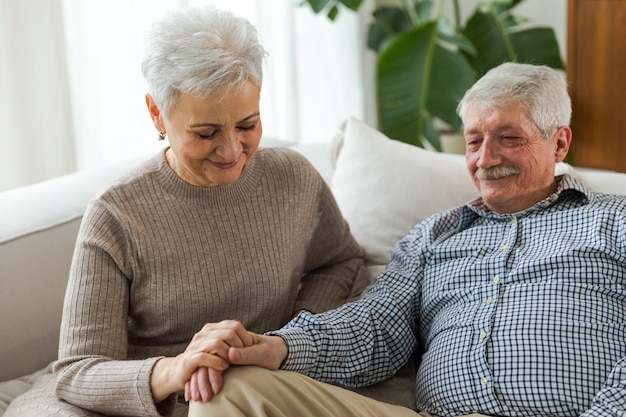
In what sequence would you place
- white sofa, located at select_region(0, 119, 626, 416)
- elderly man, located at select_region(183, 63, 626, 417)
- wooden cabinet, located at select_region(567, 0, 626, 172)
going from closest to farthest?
elderly man, located at select_region(183, 63, 626, 417), white sofa, located at select_region(0, 119, 626, 416), wooden cabinet, located at select_region(567, 0, 626, 172)

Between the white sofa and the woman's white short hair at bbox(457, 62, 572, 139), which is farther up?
the woman's white short hair at bbox(457, 62, 572, 139)

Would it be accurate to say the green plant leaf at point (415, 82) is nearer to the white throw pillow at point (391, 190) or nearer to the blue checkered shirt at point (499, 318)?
A: the white throw pillow at point (391, 190)

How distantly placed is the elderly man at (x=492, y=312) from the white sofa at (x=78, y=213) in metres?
0.17

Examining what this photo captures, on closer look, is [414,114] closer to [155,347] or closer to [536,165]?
[536,165]

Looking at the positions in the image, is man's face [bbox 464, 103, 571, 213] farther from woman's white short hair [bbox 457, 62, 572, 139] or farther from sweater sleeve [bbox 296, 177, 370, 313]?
sweater sleeve [bbox 296, 177, 370, 313]

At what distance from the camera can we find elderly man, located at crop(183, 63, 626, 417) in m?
1.52

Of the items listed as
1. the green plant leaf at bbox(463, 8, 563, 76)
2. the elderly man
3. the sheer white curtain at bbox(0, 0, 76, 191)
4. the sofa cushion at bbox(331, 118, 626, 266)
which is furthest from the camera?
the green plant leaf at bbox(463, 8, 563, 76)

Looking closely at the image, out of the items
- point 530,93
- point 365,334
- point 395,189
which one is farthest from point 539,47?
point 365,334

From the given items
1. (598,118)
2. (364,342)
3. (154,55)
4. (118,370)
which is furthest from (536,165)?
(598,118)

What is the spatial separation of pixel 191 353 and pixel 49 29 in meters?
1.80

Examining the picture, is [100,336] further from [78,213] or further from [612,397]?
[612,397]

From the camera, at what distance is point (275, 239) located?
1.85 meters

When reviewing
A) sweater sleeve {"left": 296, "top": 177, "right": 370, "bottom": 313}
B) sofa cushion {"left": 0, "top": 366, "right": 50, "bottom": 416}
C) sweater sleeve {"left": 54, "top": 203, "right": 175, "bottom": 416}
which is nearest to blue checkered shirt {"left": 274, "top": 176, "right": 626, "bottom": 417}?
sweater sleeve {"left": 296, "top": 177, "right": 370, "bottom": 313}

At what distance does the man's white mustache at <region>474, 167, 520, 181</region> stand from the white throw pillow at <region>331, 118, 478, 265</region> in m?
0.25
